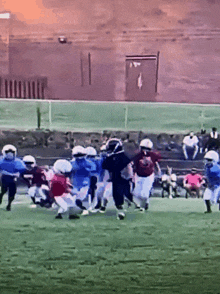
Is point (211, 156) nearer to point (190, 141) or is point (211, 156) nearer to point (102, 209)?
point (102, 209)

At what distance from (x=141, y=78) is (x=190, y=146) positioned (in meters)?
5.52

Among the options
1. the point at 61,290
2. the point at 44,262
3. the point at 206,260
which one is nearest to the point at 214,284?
the point at 206,260

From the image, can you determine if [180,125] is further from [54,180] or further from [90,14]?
[54,180]

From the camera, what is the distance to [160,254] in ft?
26.3

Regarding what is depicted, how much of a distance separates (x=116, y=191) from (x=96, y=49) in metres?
11.4

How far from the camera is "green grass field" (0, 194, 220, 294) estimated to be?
6.60 meters

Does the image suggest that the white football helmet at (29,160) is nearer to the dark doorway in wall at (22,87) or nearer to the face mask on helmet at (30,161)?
the face mask on helmet at (30,161)

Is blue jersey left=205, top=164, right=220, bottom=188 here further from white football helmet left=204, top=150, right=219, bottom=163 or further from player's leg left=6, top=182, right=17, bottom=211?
player's leg left=6, top=182, right=17, bottom=211

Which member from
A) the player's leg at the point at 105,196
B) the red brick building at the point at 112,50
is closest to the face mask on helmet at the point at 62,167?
the player's leg at the point at 105,196

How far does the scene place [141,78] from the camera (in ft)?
70.2

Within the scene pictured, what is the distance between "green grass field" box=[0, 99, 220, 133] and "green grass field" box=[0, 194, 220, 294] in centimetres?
642

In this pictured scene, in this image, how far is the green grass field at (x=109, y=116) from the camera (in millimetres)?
17609

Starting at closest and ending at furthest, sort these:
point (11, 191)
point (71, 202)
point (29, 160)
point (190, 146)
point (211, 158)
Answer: point (71, 202)
point (11, 191)
point (211, 158)
point (29, 160)
point (190, 146)

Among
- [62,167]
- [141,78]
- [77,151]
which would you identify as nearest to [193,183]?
[77,151]
